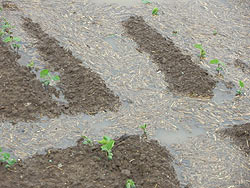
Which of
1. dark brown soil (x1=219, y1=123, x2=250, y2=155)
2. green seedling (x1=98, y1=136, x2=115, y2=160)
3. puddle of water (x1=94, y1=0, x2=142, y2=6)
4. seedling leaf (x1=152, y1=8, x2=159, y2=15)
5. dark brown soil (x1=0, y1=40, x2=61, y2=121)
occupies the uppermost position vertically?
seedling leaf (x1=152, y1=8, x2=159, y2=15)

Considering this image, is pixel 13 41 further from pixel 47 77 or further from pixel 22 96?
pixel 22 96

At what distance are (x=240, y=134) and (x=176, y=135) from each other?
72 cm

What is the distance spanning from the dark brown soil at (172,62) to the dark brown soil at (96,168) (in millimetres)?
1227

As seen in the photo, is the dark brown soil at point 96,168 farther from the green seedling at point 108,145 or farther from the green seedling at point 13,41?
the green seedling at point 13,41

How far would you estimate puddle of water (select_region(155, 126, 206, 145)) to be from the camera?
4380 millimetres

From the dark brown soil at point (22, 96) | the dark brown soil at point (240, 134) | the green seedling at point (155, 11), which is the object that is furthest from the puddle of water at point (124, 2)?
the dark brown soil at point (240, 134)

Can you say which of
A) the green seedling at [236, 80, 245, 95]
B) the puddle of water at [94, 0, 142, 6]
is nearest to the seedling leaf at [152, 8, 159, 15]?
the puddle of water at [94, 0, 142, 6]

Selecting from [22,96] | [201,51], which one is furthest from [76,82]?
[201,51]

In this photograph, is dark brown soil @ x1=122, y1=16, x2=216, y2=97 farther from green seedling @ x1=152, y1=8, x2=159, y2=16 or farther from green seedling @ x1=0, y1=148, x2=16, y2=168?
green seedling @ x1=0, y1=148, x2=16, y2=168

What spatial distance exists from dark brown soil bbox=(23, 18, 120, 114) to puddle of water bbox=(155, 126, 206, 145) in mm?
641

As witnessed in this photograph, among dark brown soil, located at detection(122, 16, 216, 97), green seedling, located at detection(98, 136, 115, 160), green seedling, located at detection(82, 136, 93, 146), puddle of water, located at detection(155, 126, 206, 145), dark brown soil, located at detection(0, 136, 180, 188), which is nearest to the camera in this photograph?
dark brown soil, located at detection(0, 136, 180, 188)

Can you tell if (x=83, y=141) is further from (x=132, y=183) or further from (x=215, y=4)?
(x=215, y=4)

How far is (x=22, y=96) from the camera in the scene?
458cm

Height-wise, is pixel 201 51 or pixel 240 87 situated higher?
pixel 201 51
